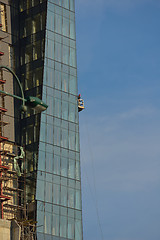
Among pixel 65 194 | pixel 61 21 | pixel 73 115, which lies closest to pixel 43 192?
pixel 65 194

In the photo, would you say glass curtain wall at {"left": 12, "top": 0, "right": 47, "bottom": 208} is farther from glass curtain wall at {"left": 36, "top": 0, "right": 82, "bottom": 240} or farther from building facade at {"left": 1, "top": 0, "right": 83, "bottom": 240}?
glass curtain wall at {"left": 36, "top": 0, "right": 82, "bottom": 240}

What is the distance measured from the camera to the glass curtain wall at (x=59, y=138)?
87.9 metres

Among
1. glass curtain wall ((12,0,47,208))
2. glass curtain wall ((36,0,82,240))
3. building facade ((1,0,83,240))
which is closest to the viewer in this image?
glass curtain wall ((36,0,82,240))

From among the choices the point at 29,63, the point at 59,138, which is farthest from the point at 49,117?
the point at 29,63

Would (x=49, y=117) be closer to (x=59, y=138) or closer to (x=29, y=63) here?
(x=59, y=138)

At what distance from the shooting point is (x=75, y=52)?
3969 inches

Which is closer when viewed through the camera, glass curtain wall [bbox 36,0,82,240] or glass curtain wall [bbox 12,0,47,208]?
glass curtain wall [bbox 36,0,82,240]

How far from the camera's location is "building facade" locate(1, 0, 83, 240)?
A: 88.1 metres

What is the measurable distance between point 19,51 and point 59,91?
420 inches

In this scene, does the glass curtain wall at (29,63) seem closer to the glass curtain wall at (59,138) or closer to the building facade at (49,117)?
the building facade at (49,117)

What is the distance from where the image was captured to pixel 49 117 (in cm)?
9250

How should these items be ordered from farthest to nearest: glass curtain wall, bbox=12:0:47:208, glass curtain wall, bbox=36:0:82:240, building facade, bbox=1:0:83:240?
glass curtain wall, bbox=12:0:47:208
building facade, bbox=1:0:83:240
glass curtain wall, bbox=36:0:82:240

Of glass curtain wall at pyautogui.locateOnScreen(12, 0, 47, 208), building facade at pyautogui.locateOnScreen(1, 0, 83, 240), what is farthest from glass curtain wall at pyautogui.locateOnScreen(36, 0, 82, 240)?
glass curtain wall at pyautogui.locateOnScreen(12, 0, 47, 208)

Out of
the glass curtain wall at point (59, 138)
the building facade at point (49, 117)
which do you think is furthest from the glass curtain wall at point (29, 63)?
the glass curtain wall at point (59, 138)
